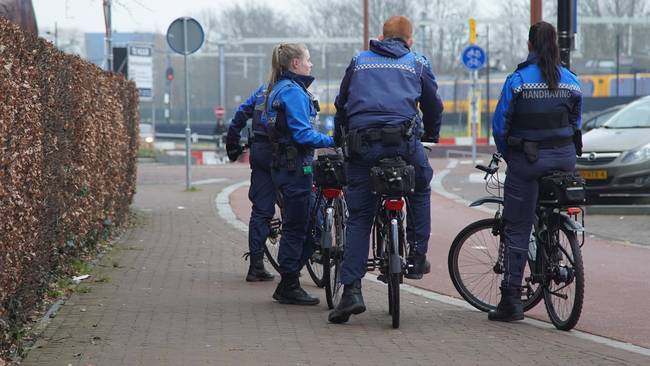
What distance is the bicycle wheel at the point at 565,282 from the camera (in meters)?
7.23

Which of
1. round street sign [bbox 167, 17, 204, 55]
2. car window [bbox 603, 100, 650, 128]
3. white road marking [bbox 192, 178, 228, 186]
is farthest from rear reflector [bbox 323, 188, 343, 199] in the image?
white road marking [bbox 192, 178, 228, 186]

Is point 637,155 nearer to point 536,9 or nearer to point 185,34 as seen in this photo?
point 536,9

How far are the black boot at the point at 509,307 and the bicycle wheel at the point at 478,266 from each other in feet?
0.91

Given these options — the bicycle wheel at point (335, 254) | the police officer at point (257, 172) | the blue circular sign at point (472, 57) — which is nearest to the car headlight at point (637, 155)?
the police officer at point (257, 172)

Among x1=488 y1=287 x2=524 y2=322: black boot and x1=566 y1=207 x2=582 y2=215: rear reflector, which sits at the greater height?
x1=566 y1=207 x2=582 y2=215: rear reflector

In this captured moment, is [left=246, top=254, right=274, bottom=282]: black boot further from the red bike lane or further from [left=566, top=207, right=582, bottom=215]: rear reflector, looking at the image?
[left=566, top=207, right=582, bottom=215]: rear reflector

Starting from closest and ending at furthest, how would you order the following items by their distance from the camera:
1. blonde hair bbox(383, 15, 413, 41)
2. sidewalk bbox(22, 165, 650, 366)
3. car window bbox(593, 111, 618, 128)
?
sidewalk bbox(22, 165, 650, 366)
blonde hair bbox(383, 15, 413, 41)
car window bbox(593, 111, 618, 128)

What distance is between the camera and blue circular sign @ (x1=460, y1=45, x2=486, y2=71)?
2909 cm

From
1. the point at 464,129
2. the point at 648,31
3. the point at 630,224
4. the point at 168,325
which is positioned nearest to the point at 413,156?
the point at 168,325

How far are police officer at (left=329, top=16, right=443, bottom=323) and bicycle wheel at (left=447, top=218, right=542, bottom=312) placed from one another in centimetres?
60

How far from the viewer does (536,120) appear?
24.4 ft

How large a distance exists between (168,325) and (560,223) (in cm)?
241

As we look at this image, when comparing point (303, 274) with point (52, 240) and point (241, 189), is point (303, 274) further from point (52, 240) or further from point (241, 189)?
point (241, 189)

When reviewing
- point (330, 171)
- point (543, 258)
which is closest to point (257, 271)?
point (330, 171)
